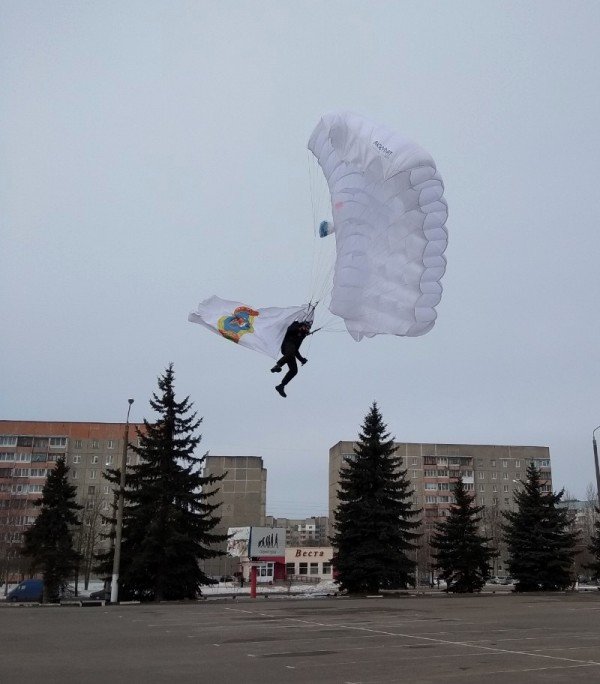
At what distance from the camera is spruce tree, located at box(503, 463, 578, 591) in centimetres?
3369

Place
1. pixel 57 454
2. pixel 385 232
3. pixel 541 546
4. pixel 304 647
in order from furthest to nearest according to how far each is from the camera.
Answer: pixel 57 454
pixel 541 546
pixel 385 232
pixel 304 647

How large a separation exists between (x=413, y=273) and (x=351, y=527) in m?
21.3

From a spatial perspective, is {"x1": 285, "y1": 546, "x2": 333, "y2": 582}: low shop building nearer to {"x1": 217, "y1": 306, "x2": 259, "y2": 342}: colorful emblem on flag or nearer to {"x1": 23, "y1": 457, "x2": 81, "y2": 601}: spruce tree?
{"x1": 23, "y1": 457, "x2": 81, "y2": 601}: spruce tree

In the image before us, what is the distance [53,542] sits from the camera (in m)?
30.8

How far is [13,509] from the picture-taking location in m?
57.3

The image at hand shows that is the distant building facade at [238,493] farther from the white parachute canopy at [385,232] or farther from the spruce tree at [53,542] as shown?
the white parachute canopy at [385,232]

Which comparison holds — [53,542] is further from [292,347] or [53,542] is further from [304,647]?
[292,347]

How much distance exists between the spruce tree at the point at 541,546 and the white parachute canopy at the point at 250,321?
25363mm

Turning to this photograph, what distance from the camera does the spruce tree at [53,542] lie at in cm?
3023

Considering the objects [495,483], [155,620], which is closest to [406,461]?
[495,483]

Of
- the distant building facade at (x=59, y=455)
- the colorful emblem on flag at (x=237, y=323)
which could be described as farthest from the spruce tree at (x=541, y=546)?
the distant building facade at (x=59, y=455)

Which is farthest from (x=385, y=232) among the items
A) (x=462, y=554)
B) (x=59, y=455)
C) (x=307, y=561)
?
(x=59, y=455)

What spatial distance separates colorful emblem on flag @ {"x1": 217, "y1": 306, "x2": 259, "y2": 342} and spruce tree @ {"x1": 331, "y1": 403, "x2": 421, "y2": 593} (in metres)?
19.3

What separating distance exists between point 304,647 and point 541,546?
26212 mm
